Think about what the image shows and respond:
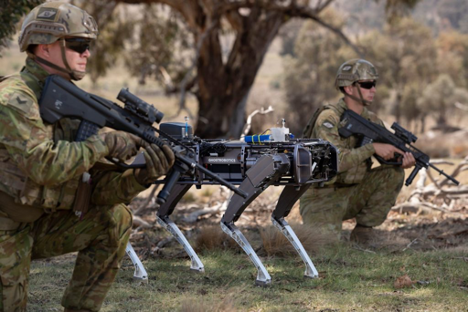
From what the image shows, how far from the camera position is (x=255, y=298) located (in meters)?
5.21

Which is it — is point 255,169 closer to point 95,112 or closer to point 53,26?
point 95,112

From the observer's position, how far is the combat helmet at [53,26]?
399 cm

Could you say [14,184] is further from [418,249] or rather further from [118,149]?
[418,249]

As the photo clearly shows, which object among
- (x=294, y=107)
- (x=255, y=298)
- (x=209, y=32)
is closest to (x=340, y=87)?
(x=255, y=298)

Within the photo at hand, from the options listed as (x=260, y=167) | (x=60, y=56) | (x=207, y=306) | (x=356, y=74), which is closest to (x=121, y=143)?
(x=60, y=56)

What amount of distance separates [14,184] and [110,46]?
17948mm

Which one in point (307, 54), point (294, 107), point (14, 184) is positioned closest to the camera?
point (14, 184)

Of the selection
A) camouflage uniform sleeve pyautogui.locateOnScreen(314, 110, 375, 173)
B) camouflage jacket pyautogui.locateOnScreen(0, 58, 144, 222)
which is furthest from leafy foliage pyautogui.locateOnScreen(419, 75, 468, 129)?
camouflage jacket pyautogui.locateOnScreen(0, 58, 144, 222)

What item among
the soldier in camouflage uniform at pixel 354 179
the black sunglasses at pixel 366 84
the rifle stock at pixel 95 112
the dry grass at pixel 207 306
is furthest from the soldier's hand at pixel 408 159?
the rifle stock at pixel 95 112

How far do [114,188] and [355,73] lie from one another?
13.5 feet

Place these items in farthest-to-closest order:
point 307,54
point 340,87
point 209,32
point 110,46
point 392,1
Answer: point 307,54, point 110,46, point 392,1, point 209,32, point 340,87

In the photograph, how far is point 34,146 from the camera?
12.0 feet

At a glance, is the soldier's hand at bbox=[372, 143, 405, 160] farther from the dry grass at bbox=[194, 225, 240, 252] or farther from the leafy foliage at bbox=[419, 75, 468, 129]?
the leafy foliage at bbox=[419, 75, 468, 129]

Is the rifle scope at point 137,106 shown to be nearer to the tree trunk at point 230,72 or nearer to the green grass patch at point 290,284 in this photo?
the green grass patch at point 290,284
